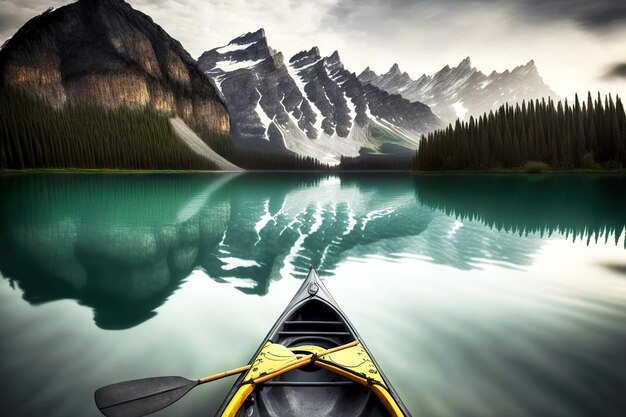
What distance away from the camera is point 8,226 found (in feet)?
71.2

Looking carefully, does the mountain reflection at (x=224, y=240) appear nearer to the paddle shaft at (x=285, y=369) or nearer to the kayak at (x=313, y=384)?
the kayak at (x=313, y=384)

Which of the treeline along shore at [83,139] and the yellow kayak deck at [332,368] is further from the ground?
the treeline along shore at [83,139]

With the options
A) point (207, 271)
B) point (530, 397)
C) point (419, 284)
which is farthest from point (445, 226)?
point (530, 397)

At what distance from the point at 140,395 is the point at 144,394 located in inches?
2.2

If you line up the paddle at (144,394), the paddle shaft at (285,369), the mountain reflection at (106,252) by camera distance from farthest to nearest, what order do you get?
the mountain reflection at (106,252) < the paddle at (144,394) < the paddle shaft at (285,369)

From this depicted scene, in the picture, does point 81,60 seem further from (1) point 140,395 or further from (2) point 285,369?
(2) point 285,369

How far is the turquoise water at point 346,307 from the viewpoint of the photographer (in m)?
6.24

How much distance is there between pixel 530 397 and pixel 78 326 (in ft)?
33.6

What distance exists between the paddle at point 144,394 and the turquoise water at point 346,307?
27.7 inches

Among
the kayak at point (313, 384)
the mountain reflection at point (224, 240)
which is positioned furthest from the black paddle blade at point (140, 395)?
the mountain reflection at point (224, 240)

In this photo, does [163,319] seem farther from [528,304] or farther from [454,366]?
[528,304]

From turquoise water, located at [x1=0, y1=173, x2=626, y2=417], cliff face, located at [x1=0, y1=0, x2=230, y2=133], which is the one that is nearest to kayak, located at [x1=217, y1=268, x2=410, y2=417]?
turquoise water, located at [x1=0, y1=173, x2=626, y2=417]

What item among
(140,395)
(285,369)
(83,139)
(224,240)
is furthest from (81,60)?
(285,369)

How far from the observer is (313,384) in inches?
192
